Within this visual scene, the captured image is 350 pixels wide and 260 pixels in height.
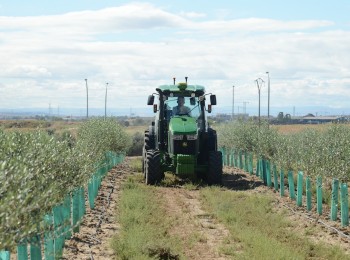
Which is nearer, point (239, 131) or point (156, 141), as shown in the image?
point (156, 141)

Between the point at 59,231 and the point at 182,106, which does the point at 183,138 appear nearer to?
the point at 182,106

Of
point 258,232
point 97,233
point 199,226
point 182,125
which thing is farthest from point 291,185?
point 97,233

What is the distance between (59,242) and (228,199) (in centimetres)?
885

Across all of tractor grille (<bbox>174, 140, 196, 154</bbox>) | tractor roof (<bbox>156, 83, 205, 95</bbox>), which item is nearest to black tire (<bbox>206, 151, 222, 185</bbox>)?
tractor grille (<bbox>174, 140, 196, 154</bbox>)

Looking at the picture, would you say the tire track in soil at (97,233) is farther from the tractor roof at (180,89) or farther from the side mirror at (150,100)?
the tractor roof at (180,89)

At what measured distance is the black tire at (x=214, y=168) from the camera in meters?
21.6

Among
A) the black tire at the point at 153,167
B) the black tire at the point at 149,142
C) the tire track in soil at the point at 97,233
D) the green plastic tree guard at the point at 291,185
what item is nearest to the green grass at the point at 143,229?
the tire track in soil at the point at 97,233

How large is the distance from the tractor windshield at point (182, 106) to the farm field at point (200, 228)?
3.25 meters

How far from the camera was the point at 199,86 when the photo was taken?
2314 cm

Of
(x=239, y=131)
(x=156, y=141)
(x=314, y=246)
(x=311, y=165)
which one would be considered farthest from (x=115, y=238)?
(x=239, y=131)

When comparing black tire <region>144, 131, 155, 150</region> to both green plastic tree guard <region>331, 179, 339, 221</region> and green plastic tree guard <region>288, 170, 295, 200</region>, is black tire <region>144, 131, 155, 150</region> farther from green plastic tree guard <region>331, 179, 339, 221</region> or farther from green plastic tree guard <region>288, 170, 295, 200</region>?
green plastic tree guard <region>331, 179, 339, 221</region>

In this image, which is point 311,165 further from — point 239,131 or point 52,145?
point 239,131

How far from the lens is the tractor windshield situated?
2288cm

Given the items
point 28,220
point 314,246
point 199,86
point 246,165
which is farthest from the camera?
point 246,165
